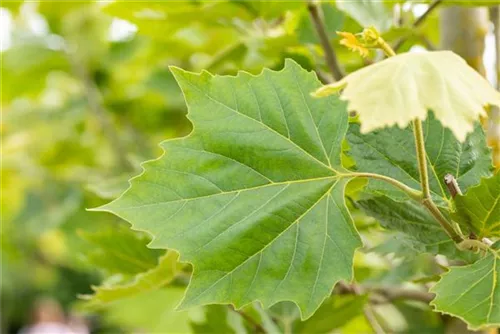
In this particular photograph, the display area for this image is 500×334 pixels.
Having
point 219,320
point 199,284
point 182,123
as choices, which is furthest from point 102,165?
point 199,284

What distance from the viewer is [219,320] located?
724mm

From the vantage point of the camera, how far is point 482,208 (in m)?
0.42

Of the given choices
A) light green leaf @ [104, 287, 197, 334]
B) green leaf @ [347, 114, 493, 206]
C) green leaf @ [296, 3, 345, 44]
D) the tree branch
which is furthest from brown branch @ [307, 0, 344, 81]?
light green leaf @ [104, 287, 197, 334]

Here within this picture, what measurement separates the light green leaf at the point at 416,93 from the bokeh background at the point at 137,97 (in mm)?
220

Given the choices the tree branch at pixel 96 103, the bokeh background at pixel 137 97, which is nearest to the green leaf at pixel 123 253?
the bokeh background at pixel 137 97

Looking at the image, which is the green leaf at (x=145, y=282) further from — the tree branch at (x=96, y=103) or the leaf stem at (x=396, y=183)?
the tree branch at (x=96, y=103)

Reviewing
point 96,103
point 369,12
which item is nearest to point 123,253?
point 369,12

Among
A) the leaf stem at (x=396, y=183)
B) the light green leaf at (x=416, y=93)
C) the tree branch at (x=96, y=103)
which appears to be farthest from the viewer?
the tree branch at (x=96, y=103)

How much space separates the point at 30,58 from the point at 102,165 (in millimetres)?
344

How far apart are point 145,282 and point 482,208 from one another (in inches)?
11.3

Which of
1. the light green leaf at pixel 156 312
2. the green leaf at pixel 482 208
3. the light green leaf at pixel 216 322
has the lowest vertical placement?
the light green leaf at pixel 156 312

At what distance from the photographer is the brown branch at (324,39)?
0.61m

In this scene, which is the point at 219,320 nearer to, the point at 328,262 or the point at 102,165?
the point at 328,262

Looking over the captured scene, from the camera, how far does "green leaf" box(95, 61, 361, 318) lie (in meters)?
0.44
